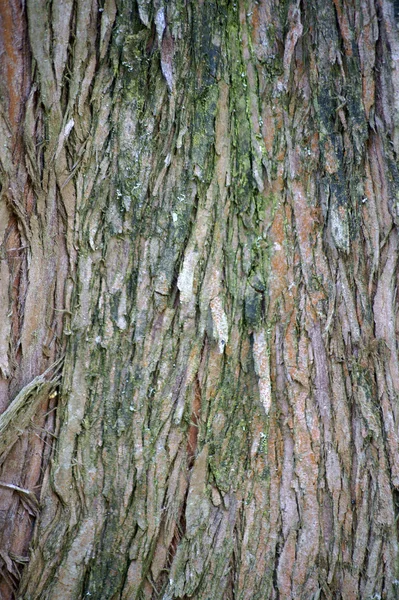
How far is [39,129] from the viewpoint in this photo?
5.32 feet

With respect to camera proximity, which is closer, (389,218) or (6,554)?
(6,554)

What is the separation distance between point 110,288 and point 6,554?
85 cm

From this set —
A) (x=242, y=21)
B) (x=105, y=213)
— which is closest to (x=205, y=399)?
(x=105, y=213)

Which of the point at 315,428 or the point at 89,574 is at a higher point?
the point at 315,428

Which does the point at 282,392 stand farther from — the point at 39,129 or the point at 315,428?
the point at 39,129

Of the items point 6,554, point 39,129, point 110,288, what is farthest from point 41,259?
point 6,554

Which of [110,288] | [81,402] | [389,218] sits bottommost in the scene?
[81,402]

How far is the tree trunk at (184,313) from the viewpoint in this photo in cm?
162

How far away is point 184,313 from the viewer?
1629 mm

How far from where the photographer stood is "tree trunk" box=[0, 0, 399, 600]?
162 cm

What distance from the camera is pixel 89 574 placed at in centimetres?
161

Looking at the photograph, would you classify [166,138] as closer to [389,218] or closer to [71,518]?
[389,218]

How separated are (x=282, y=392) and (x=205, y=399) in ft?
0.80

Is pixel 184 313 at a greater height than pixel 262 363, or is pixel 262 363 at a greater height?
pixel 184 313
